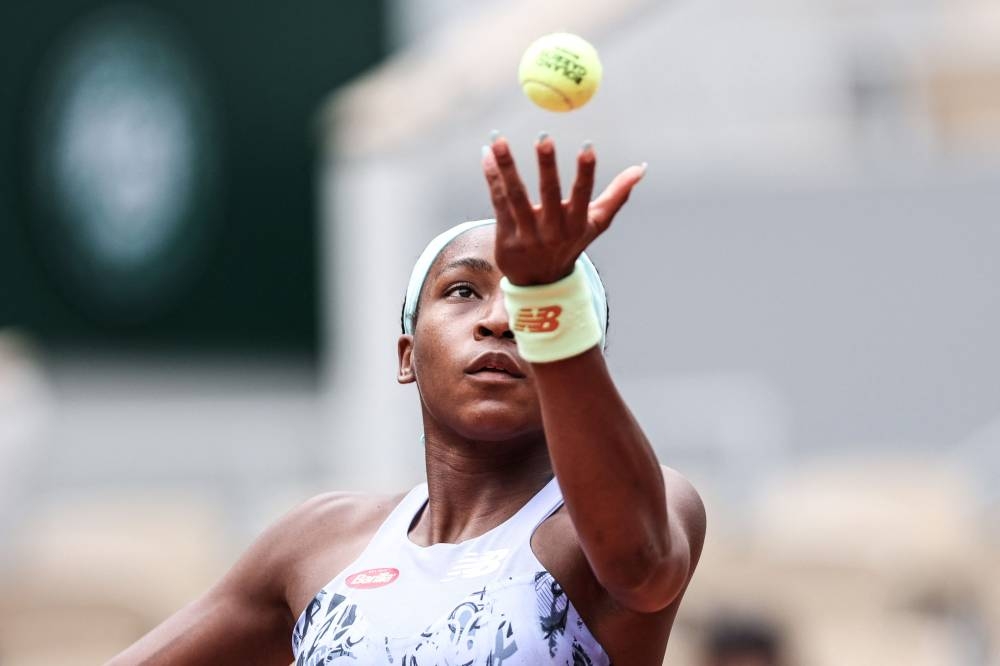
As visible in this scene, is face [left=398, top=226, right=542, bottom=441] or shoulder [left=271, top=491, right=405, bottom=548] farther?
shoulder [left=271, top=491, right=405, bottom=548]

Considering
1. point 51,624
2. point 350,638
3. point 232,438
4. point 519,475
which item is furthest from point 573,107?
point 232,438

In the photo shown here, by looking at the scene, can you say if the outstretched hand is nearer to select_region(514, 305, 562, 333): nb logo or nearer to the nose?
select_region(514, 305, 562, 333): nb logo

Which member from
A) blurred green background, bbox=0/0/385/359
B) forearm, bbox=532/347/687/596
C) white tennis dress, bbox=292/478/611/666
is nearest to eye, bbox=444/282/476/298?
white tennis dress, bbox=292/478/611/666

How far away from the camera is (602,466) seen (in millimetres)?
2945

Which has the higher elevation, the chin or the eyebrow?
the eyebrow

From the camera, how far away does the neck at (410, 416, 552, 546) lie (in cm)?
354

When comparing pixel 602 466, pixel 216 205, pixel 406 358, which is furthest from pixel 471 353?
pixel 216 205

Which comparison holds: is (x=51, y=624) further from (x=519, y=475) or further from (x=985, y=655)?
(x=519, y=475)

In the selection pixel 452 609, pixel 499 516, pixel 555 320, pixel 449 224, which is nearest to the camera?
pixel 555 320

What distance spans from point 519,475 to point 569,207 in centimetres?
84

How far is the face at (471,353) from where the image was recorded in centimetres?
339

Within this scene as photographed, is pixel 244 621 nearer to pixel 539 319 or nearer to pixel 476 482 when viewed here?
pixel 476 482

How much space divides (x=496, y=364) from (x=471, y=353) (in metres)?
0.06

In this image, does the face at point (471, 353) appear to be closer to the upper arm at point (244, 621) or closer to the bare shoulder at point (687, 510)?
the bare shoulder at point (687, 510)
